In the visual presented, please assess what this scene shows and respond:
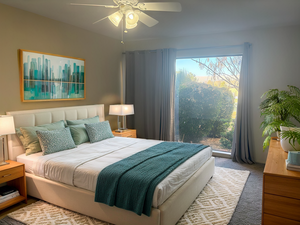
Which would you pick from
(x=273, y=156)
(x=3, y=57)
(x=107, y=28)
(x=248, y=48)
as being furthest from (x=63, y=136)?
(x=248, y=48)

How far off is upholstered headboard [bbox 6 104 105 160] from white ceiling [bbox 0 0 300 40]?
154 cm

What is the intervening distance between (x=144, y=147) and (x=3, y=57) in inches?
94.4

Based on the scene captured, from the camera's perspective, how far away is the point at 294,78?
421 centimetres

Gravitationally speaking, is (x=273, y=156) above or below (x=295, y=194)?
above

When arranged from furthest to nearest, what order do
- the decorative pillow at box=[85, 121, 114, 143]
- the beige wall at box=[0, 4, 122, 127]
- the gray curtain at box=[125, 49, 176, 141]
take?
the gray curtain at box=[125, 49, 176, 141] < the decorative pillow at box=[85, 121, 114, 143] < the beige wall at box=[0, 4, 122, 127]

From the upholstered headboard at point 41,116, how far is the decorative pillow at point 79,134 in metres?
0.37

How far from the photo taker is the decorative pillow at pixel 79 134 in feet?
12.1

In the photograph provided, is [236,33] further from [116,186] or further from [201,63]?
[116,186]

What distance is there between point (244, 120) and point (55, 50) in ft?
12.3

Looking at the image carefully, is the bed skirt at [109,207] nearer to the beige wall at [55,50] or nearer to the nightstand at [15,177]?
the nightstand at [15,177]

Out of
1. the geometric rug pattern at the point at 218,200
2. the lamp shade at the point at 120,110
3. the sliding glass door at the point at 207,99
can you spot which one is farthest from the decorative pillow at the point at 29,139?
the sliding glass door at the point at 207,99

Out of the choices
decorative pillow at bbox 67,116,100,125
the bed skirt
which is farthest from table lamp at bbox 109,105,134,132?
the bed skirt

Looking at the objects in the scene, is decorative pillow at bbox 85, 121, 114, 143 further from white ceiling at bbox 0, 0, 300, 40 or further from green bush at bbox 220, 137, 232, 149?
green bush at bbox 220, 137, 232, 149

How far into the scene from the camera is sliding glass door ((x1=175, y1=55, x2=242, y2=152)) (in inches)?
193
